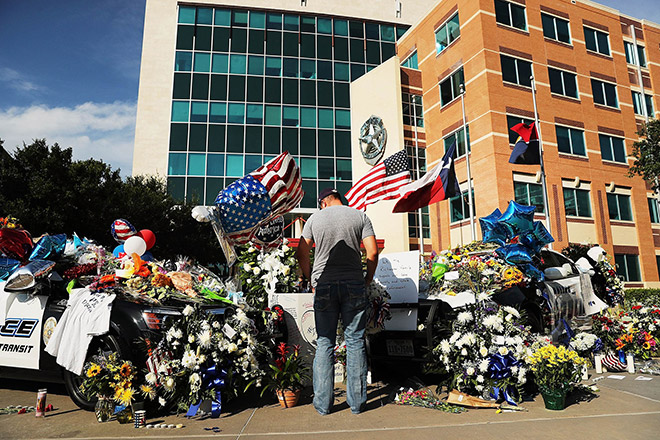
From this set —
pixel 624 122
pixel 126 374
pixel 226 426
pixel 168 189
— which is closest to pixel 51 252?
pixel 126 374

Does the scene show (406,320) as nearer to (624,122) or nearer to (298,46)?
(624,122)

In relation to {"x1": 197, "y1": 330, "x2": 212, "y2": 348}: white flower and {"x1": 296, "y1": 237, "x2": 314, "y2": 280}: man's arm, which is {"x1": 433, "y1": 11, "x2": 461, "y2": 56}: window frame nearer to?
{"x1": 296, "y1": 237, "x2": 314, "y2": 280}: man's arm

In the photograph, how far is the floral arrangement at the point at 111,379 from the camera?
3742 mm

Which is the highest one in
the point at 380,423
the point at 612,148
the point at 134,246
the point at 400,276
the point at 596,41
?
the point at 596,41

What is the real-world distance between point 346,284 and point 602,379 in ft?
13.1

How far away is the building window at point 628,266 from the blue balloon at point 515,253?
893 inches

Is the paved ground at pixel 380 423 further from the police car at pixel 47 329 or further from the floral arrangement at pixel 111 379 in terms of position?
the police car at pixel 47 329

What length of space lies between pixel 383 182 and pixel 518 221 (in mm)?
3828

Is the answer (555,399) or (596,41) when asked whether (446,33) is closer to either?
(596,41)

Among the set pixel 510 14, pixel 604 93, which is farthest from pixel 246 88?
pixel 604 93

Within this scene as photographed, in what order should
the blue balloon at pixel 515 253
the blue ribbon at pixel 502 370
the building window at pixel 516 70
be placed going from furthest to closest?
1. the building window at pixel 516 70
2. the blue balloon at pixel 515 253
3. the blue ribbon at pixel 502 370

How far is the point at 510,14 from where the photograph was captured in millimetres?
24391

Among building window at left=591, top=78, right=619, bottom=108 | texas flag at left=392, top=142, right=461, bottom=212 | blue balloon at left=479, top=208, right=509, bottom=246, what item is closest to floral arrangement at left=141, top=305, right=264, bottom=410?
blue balloon at left=479, top=208, right=509, bottom=246

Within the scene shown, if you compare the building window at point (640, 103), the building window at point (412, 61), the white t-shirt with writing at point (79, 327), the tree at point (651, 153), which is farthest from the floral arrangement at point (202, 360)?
the building window at point (640, 103)
